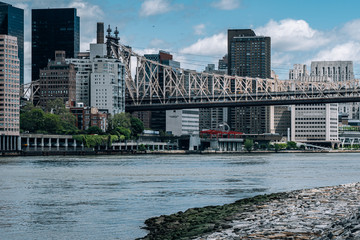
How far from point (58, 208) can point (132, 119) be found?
6145 inches

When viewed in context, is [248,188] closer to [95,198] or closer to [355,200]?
[95,198]

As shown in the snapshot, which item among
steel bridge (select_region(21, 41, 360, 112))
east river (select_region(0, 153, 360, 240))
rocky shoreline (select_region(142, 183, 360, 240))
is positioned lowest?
east river (select_region(0, 153, 360, 240))

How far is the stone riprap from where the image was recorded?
17.2m

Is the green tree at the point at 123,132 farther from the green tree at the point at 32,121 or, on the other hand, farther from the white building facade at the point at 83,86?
the white building facade at the point at 83,86

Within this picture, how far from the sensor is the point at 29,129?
163375 mm

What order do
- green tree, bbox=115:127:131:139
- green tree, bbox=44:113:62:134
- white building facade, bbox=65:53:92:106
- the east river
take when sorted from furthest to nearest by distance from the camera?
white building facade, bbox=65:53:92:106, green tree, bbox=115:127:131:139, green tree, bbox=44:113:62:134, the east river

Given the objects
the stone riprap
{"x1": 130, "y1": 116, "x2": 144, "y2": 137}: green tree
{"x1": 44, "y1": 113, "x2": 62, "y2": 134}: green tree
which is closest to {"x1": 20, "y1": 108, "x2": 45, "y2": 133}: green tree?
{"x1": 44, "y1": 113, "x2": 62, "y2": 134}: green tree

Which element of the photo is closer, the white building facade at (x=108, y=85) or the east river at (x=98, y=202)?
the east river at (x=98, y=202)

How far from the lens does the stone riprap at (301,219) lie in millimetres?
17188

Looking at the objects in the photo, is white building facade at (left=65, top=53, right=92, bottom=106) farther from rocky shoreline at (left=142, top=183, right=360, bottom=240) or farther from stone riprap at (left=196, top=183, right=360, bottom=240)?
stone riprap at (left=196, top=183, right=360, bottom=240)

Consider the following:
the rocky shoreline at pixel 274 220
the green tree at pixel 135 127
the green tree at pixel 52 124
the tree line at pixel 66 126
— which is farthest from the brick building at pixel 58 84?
the rocky shoreline at pixel 274 220

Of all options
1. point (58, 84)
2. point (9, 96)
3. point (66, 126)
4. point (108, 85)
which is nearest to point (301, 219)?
point (9, 96)

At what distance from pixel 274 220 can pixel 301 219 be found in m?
0.81

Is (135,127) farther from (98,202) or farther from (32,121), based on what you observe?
(98,202)
